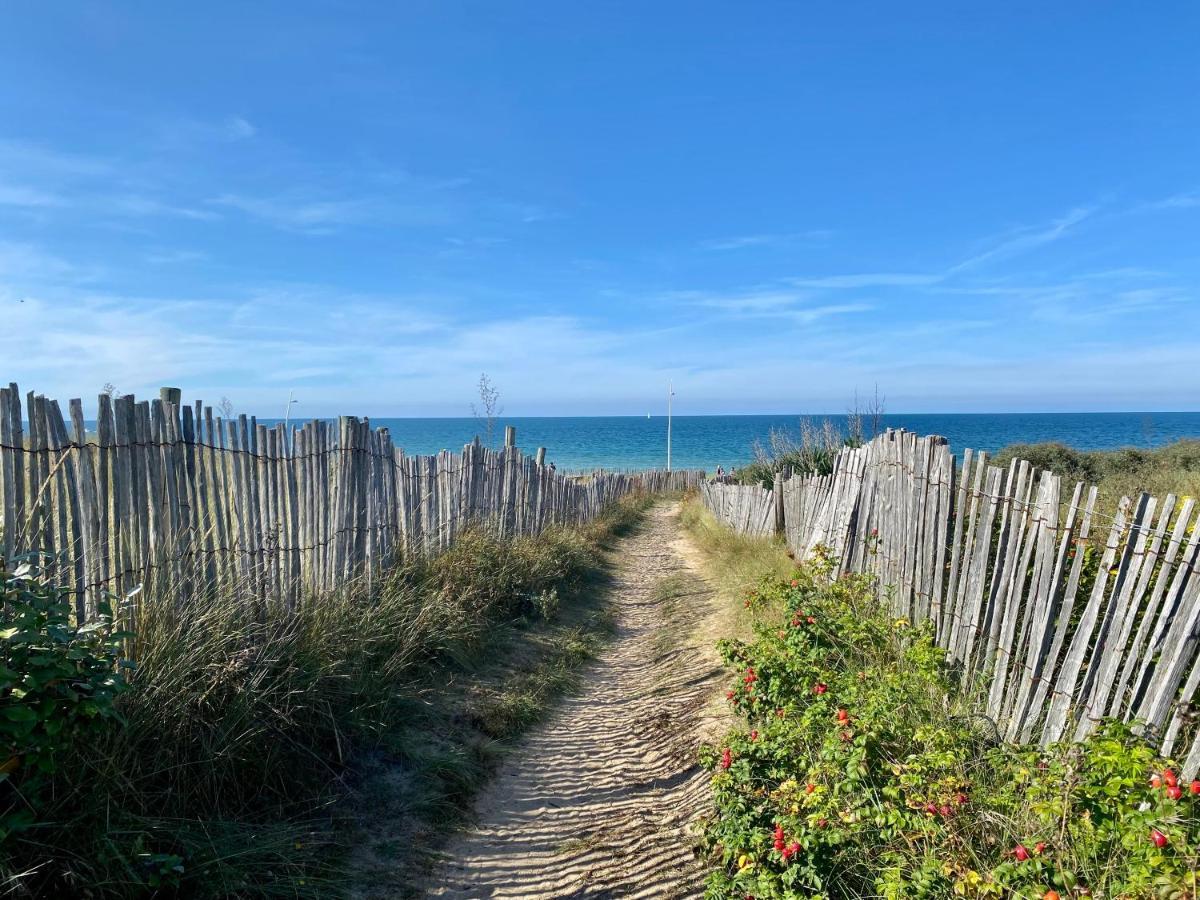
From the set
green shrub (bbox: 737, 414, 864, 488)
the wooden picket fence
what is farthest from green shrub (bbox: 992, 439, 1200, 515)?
the wooden picket fence

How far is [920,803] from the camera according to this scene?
2.59 metres

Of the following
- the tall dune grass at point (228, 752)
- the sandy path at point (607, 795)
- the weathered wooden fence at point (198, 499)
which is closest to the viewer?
the tall dune grass at point (228, 752)

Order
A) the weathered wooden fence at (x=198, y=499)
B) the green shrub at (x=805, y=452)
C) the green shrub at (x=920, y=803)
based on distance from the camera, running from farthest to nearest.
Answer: the green shrub at (x=805, y=452), the weathered wooden fence at (x=198, y=499), the green shrub at (x=920, y=803)

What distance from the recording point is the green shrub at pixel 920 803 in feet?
7.23

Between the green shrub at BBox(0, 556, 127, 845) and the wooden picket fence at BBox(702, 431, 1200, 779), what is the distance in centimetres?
360

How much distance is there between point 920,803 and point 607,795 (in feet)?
6.99

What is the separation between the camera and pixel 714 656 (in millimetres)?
6332

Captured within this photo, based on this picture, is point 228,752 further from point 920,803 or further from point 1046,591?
point 1046,591

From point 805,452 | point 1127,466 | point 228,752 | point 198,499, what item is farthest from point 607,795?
point 1127,466

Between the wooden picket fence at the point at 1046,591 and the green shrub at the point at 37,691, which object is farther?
the wooden picket fence at the point at 1046,591

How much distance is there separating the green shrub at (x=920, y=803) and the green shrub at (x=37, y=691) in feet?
7.65

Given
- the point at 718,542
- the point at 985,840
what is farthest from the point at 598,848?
the point at 718,542

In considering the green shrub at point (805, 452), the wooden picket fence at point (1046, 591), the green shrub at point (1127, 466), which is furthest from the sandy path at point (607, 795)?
the green shrub at point (805, 452)

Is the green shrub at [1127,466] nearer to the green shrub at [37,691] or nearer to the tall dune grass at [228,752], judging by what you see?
the tall dune grass at [228,752]
